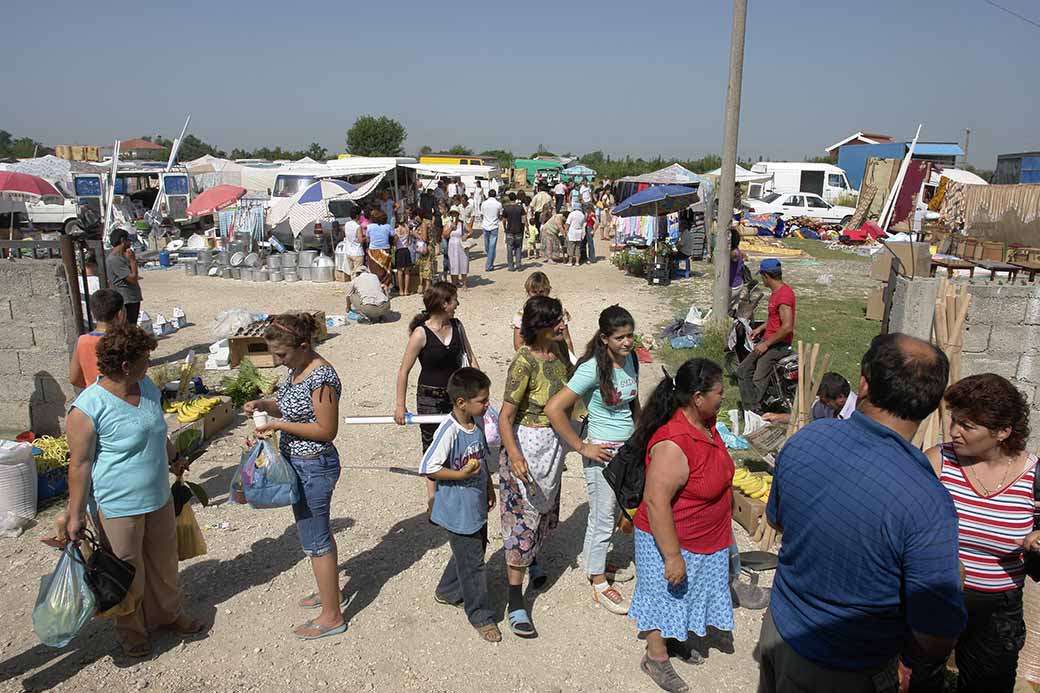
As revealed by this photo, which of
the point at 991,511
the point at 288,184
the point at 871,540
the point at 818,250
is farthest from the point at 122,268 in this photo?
the point at 818,250

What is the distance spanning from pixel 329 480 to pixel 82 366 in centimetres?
234

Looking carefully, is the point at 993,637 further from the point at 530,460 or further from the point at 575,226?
the point at 575,226

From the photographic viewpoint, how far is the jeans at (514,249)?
16719mm

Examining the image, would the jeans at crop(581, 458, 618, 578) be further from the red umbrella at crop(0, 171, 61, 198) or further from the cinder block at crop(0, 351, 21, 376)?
the red umbrella at crop(0, 171, 61, 198)

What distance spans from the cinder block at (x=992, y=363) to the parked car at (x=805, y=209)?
74.3 ft

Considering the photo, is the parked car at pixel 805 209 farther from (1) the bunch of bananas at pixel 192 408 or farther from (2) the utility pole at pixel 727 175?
(1) the bunch of bananas at pixel 192 408

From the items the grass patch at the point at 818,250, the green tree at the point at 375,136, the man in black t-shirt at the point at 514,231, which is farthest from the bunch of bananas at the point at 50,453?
the green tree at the point at 375,136

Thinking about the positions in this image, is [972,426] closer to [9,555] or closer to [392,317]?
[9,555]

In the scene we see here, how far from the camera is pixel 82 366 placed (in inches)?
191

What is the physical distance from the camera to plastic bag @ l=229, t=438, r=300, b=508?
12.1 feet

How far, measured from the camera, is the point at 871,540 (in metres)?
2.10

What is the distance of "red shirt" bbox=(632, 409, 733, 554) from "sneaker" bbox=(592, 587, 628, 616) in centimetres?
105

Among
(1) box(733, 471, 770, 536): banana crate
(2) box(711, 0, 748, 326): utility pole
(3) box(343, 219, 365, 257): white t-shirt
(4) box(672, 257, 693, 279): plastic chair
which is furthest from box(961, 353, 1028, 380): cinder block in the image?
(3) box(343, 219, 365, 257): white t-shirt

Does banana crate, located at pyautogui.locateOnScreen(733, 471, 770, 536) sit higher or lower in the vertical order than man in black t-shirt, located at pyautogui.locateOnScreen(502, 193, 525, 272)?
lower
